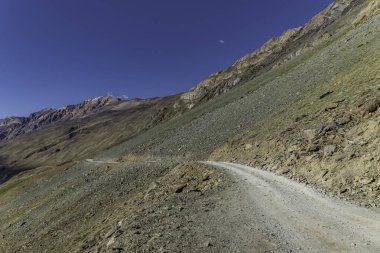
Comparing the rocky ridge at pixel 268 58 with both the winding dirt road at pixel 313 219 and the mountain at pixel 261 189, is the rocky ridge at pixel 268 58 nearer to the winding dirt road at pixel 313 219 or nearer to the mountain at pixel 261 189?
the mountain at pixel 261 189

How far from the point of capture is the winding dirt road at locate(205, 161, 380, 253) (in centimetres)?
1541

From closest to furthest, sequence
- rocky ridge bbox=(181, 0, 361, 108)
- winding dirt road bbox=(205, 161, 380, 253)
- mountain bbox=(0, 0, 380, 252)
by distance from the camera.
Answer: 1. winding dirt road bbox=(205, 161, 380, 253)
2. mountain bbox=(0, 0, 380, 252)
3. rocky ridge bbox=(181, 0, 361, 108)

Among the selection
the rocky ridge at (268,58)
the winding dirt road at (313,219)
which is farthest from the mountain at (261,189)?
the rocky ridge at (268,58)

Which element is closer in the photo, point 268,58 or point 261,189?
point 261,189

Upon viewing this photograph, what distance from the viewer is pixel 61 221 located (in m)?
37.5

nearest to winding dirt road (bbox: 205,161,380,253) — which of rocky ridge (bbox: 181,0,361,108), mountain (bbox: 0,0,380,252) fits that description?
mountain (bbox: 0,0,380,252)

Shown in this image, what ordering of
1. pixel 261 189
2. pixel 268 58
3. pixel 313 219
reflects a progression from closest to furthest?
pixel 313 219, pixel 261 189, pixel 268 58

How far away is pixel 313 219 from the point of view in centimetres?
1834

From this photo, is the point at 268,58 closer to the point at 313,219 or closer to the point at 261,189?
the point at 261,189

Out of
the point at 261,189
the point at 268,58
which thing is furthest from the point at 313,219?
the point at 268,58

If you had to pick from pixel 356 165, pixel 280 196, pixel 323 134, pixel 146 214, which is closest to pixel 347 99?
pixel 323 134

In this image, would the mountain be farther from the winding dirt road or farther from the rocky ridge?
the rocky ridge

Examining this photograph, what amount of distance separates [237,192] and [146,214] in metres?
6.02

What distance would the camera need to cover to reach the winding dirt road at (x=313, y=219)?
Answer: 50.6 feet
